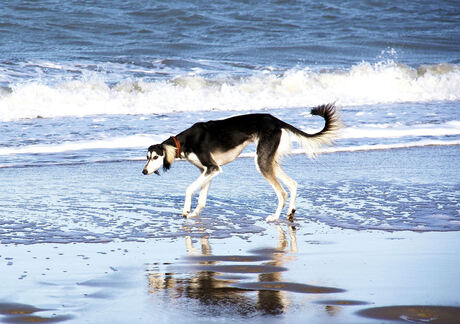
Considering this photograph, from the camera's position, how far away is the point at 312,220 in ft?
23.7

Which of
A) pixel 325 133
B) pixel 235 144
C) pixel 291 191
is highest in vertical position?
pixel 325 133

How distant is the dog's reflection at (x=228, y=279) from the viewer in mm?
4527

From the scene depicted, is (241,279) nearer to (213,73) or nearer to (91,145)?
(91,145)

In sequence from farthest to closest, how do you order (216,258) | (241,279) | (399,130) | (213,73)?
(213,73) < (399,130) < (216,258) < (241,279)

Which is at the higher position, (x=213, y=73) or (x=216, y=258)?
(x=213, y=73)

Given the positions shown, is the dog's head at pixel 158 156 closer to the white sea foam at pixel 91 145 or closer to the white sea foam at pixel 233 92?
the white sea foam at pixel 91 145

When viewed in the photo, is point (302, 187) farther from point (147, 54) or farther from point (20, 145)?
point (147, 54)

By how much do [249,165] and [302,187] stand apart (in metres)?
1.62

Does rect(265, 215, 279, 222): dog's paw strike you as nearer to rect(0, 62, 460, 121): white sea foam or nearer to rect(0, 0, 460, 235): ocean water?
rect(0, 0, 460, 235): ocean water

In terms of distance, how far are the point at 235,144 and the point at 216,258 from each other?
2.36m

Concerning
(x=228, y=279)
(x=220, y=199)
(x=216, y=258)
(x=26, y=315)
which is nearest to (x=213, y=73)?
(x=220, y=199)

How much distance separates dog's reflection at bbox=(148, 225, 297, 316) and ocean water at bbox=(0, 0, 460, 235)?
4.83ft


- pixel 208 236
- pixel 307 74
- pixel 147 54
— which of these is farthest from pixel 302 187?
pixel 147 54

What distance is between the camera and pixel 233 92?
1875 centimetres
